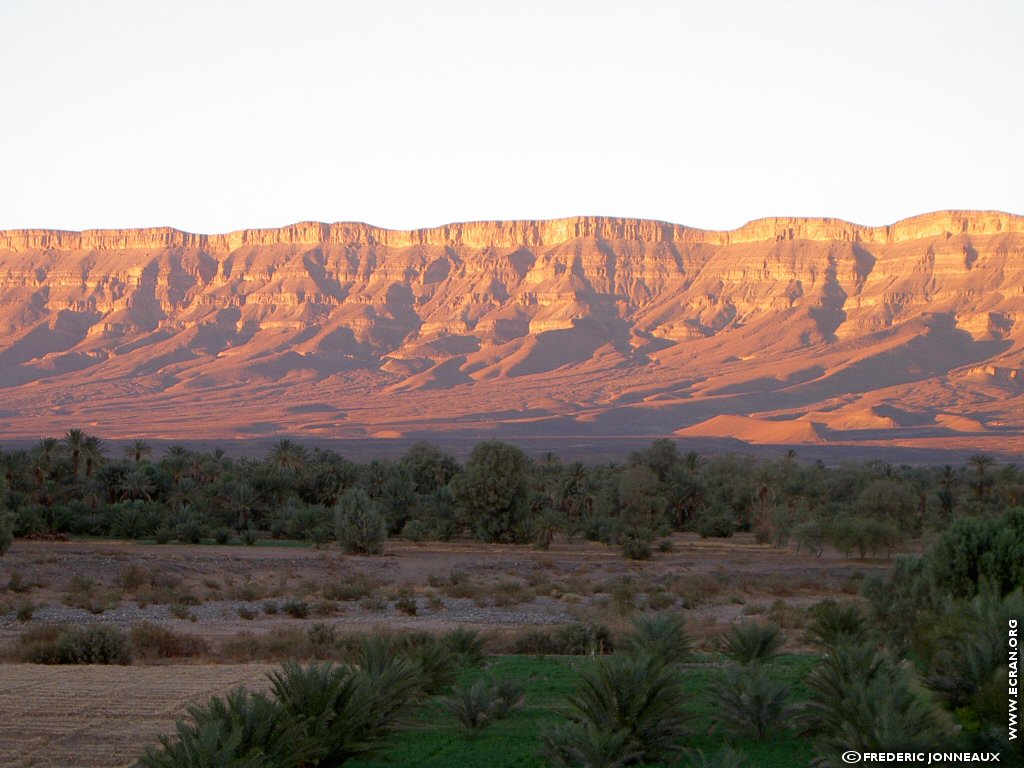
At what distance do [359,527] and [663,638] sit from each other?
28923mm

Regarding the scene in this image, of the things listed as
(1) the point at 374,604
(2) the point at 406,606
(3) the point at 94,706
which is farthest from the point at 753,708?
(1) the point at 374,604

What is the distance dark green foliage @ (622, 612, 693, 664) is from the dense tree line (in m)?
27.6

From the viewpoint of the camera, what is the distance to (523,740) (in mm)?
13445

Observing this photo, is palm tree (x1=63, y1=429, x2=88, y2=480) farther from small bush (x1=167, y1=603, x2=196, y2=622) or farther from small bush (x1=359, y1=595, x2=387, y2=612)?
small bush (x1=167, y1=603, x2=196, y2=622)

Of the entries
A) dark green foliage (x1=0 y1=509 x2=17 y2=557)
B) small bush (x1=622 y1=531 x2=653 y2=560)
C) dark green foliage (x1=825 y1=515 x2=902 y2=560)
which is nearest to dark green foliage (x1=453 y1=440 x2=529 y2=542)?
small bush (x1=622 y1=531 x2=653 y2=560)

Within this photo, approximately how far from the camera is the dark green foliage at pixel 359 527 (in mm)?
45062

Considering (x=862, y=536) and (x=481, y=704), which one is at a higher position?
(x=481, y=704)

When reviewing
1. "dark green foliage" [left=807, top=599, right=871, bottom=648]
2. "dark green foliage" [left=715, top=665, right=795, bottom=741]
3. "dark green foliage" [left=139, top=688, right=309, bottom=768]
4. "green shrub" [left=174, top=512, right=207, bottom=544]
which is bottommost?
"green shrub" [left=174, top=512, right=207, bottom=544]

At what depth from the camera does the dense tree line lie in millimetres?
48906

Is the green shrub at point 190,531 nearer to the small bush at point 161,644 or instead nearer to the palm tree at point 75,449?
the palm tree at point 75,449

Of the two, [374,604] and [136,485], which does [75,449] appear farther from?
[374,604]

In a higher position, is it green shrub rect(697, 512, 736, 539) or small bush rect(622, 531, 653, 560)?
small bush rect(622, 531, 653, 560)

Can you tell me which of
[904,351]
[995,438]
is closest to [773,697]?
[995,438]

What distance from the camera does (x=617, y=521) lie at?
170 feet
